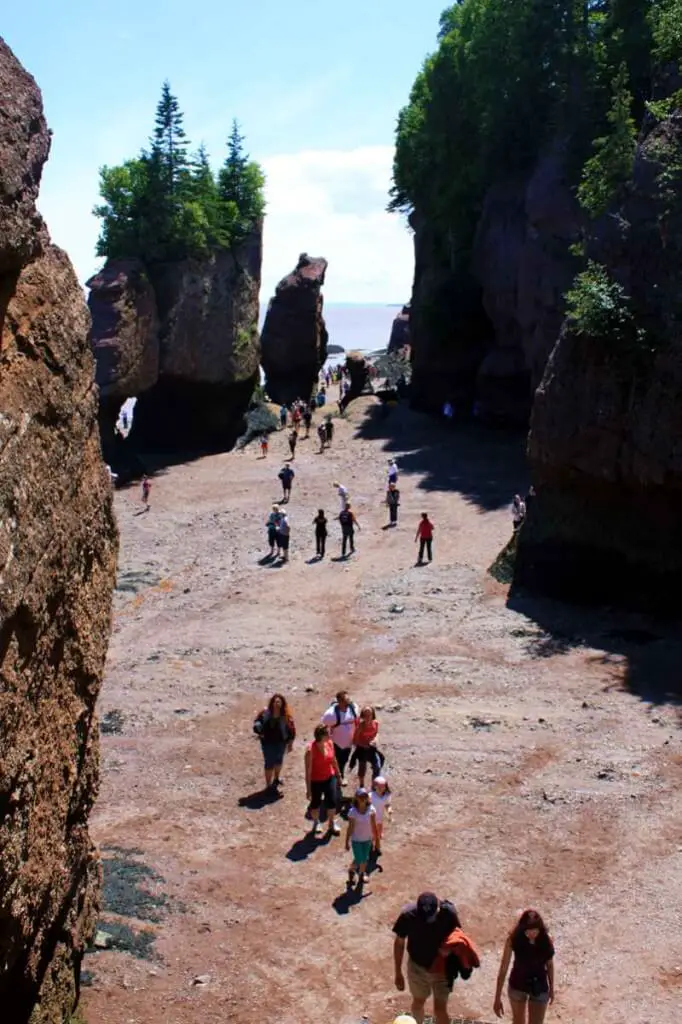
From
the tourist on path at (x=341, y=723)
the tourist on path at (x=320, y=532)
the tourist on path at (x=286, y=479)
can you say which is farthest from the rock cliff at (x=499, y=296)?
the tourist on path at (x=341, y=723)

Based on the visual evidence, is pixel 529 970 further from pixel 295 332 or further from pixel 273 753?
pixel 295 332

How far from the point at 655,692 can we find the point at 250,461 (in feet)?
90.0

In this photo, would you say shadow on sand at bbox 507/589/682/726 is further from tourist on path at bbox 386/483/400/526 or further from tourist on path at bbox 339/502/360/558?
tourist on path at bbox 386/483/400/526

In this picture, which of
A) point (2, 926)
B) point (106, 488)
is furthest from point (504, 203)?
point (2, 926)

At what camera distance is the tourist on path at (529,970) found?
942cm

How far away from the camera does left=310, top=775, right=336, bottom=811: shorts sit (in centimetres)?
1469

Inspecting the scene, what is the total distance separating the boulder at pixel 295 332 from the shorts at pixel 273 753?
138 ft

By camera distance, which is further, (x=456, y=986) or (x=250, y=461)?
(x=250, y=461)

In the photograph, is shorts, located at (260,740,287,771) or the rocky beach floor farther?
shorts, located at (260,740,287,771)

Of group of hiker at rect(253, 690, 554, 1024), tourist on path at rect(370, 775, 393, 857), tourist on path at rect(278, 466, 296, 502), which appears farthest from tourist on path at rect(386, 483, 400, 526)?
tourist on path at rect(370, 775, 393, 857)

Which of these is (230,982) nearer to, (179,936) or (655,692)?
(179,936)

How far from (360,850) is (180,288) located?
35.9m

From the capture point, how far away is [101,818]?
15664 mm

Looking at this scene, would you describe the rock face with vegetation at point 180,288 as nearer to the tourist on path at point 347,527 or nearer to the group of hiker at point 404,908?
the tourist on path at point 347,527
